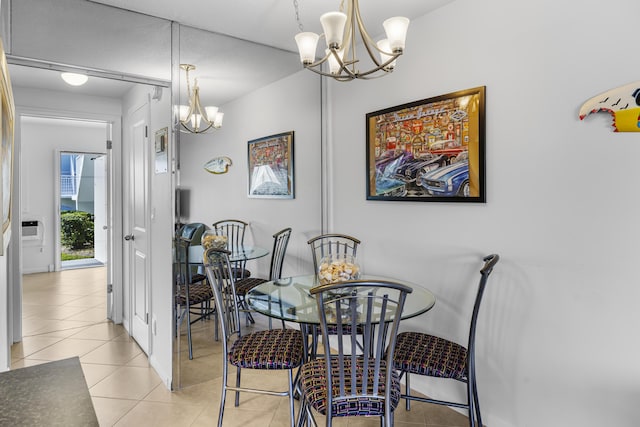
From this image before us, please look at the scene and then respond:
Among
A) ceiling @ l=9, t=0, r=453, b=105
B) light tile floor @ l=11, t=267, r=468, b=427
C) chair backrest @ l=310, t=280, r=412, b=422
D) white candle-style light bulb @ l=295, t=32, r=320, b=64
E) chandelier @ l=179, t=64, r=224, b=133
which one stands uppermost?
ceiling @ l=9, t=0, r=453, b=105

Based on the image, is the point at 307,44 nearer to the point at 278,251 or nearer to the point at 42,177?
the point at 278,251

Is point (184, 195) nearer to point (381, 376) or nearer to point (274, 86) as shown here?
point (274, 86)

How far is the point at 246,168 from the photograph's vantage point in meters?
3.05

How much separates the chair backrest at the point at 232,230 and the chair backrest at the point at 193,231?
0.40ft

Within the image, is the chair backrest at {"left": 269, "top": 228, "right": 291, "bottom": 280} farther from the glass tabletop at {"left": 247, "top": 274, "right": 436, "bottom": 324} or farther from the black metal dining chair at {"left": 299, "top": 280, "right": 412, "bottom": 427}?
the black metal dining chair at {"left": 299, "top": 280, "right": 412, "bottom": 427}

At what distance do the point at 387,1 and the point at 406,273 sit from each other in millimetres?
1762

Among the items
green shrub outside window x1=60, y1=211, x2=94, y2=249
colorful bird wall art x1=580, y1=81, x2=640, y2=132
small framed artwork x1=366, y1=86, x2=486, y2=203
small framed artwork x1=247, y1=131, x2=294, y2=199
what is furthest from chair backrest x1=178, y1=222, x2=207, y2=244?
green shrub outside window x1=60, y1=211, x2=94, y2=249

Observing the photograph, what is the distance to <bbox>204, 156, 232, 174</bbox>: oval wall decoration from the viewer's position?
278 cm

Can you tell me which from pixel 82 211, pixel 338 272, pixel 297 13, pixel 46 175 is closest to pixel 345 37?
pixel 297 13

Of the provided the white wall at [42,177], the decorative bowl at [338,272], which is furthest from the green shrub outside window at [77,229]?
the decorative bowl at [338,272]

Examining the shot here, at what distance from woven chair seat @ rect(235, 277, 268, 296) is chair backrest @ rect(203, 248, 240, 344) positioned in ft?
1.32

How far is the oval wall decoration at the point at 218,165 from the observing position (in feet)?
9.11

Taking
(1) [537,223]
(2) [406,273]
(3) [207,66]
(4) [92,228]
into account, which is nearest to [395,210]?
(2) [406,273]

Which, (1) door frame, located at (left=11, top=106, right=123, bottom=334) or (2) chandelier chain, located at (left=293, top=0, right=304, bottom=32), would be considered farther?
(1) door frame, located at (left=11, top=106, right=123, bottom=334)
